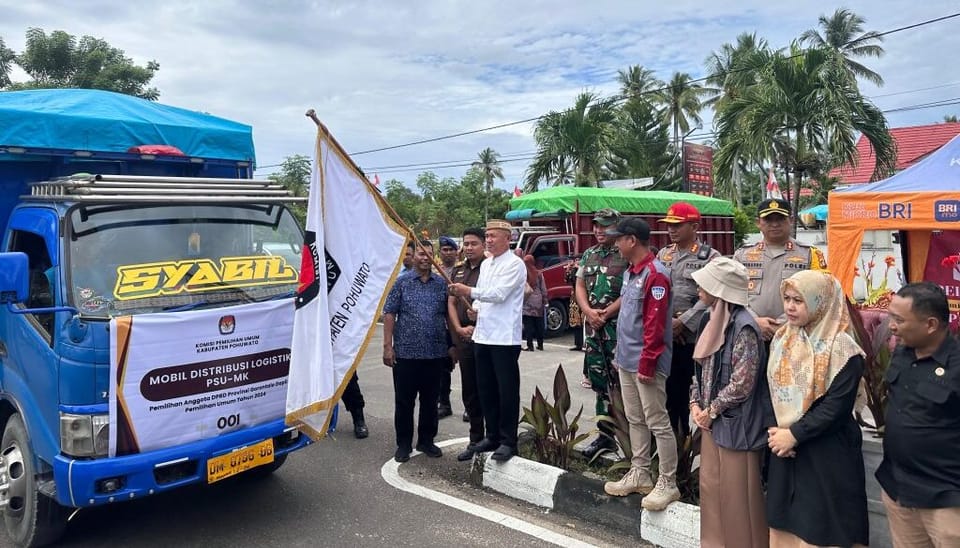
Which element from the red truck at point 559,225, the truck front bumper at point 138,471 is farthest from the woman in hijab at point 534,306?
the truck front bumper at point 138,471

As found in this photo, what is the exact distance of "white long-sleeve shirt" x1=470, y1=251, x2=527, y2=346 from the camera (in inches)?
182

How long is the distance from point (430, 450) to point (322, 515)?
4.03 ft

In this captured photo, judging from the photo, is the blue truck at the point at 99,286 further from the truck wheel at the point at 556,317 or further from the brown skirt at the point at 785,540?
the truck wheel at the point at 556,317

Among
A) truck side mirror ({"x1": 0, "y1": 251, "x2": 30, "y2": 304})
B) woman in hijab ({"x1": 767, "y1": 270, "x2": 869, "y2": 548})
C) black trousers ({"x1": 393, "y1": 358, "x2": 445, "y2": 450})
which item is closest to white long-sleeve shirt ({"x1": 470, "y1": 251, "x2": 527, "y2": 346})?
black trousers ({"x1": 393, "y1": 358, "x2": 445, "y2": 450})

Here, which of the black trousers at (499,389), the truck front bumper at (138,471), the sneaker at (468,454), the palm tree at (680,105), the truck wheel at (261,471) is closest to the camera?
the truck front bumper at (138,471)

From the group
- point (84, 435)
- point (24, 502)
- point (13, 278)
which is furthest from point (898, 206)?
point (24, 502)

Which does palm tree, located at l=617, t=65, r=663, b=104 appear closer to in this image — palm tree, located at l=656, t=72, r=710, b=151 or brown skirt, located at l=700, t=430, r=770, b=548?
palm tree, located at l=656, t=72, r=710, b=151

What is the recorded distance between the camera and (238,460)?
3.83m

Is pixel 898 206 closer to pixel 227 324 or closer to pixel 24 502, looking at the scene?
pixel 227 324

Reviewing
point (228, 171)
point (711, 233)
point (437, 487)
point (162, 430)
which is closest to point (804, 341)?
point (437, 487)

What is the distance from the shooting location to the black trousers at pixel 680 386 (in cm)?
445

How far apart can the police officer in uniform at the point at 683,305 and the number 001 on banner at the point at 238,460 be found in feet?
8.42

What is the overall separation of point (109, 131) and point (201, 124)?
73 centimetres

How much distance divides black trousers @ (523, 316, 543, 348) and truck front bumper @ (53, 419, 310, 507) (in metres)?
6.41
